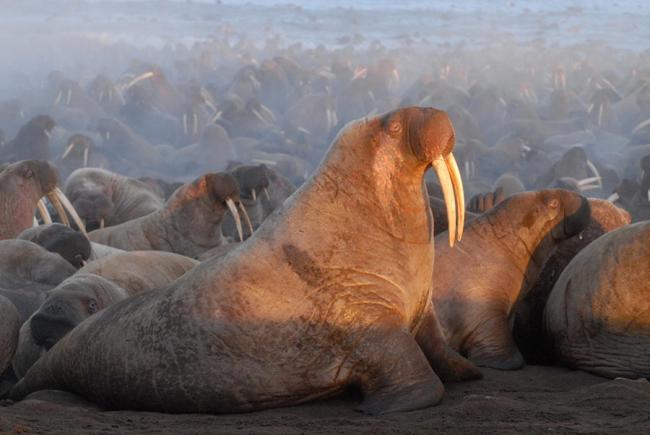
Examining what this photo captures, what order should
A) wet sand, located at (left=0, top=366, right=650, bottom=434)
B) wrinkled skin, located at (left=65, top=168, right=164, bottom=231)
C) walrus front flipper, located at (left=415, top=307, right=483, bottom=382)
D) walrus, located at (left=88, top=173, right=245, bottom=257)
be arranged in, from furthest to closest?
wrinkled skin, located at (left=65, top=168, right=164, bottom=231), walrus, located at (left=88, top=173, right=245, bottom=257), walrus front flipper, located at (left=415, top=307, right=483, bottom=382), wet sand, located at (left=0, top=366, right=650, bottom=434)

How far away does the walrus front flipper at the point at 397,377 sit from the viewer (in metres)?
4.22

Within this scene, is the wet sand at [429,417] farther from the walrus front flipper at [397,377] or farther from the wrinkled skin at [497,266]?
the wrinkled skin at [497,266]

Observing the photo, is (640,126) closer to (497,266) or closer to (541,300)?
(541,300)

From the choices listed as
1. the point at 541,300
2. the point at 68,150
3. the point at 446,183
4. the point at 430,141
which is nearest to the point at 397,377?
the point at 446,183

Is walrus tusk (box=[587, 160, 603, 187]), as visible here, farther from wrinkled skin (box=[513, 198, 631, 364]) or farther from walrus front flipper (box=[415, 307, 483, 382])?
walrus front flipper (box=[415, 307, 483, 382])

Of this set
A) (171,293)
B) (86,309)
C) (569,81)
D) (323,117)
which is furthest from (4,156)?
(569,81)

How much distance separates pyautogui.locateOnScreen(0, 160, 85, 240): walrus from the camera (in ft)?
29.7

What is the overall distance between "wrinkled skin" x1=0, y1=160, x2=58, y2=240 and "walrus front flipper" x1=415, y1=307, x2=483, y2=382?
496 cm

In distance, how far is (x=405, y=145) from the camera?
4.54 metres

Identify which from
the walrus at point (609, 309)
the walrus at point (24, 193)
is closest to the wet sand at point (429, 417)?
the walrus at point (609, 309)

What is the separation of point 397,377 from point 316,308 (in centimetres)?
37

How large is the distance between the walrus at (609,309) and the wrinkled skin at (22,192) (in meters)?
4.63

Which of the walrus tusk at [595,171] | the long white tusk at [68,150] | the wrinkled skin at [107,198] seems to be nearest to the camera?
the wrinkled skin at [107,198]

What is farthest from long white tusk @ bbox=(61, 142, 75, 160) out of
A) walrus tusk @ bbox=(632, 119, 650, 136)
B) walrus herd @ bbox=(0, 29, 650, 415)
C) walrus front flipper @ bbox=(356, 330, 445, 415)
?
walrus front flipper @ bbox=(356, 330, 445, 415)
